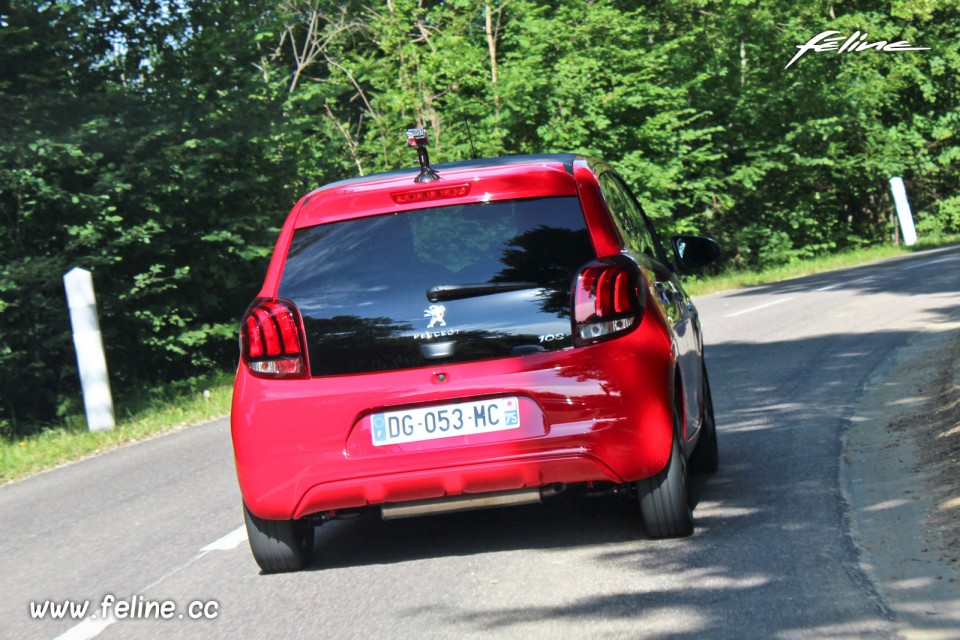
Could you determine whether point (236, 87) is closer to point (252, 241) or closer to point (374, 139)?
point (252, 241)

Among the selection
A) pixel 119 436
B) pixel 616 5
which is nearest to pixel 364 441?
pixel 119 436

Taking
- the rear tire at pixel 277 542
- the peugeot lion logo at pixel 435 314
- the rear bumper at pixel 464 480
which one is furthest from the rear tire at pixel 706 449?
the rear tire at pixel 277 542

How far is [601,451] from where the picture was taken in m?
5.23

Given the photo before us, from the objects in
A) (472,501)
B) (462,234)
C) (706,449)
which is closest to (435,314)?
(462,234)

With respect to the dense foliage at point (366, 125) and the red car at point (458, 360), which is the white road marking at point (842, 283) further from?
the red car at point (458, 360)

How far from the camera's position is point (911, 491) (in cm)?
616

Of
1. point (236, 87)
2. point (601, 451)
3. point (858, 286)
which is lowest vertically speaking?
point (858, 286)

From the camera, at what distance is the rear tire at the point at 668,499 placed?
216 inches

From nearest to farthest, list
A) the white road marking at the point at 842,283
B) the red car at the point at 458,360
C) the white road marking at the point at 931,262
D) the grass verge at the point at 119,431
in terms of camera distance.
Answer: the red car at the point at 458,360, the grass verge at the point at 119,431, the white road marking at the point at 842,283, the white road marking at the point at 931,262

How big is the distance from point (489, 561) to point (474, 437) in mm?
703

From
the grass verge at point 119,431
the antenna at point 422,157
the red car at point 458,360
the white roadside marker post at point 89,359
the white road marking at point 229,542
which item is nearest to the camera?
the red car at point 458,360

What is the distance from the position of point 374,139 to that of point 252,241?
10.7 meters

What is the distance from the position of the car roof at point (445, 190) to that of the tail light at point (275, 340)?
0.43 meters

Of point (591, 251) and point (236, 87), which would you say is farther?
point (236, 87)
